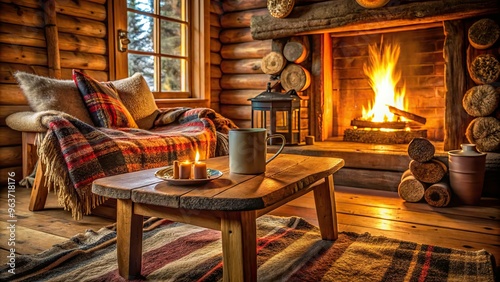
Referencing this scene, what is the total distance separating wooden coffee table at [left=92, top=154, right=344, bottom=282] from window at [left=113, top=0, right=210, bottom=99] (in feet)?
7.89

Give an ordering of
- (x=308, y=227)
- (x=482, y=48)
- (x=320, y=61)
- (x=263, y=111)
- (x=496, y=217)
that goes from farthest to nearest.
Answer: (x=320, y=61), (x=263, y=111), (x=482, y=48), (x=496, y=217), (x=308, y=227)

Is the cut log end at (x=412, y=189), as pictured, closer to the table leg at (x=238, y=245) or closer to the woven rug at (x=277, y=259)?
the woven rug at (x=277, y=259)

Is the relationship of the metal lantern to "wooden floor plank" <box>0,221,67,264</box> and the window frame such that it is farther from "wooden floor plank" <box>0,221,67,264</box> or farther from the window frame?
"wooden floor plank" <box>0,221,67,264</box>

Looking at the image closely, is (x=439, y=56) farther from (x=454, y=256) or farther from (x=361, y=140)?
(x=454, y=256)

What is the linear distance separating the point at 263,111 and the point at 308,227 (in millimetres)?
1536

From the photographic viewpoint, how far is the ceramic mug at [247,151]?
1431mm

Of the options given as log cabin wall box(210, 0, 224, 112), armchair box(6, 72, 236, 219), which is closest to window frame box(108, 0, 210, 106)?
log cabin wall box(210, 0, 224, 112)

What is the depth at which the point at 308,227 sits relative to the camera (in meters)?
2.09

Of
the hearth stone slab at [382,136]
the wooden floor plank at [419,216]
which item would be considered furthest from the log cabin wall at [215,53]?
the wooden floor plank at [419,216]

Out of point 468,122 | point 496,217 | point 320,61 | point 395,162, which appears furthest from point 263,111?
point 496,217

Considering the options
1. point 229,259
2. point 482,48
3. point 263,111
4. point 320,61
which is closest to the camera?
point 229,259

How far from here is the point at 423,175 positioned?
2.64m

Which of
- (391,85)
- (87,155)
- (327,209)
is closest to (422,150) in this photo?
(327,209)

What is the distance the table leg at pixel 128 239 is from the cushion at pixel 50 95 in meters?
1.40
